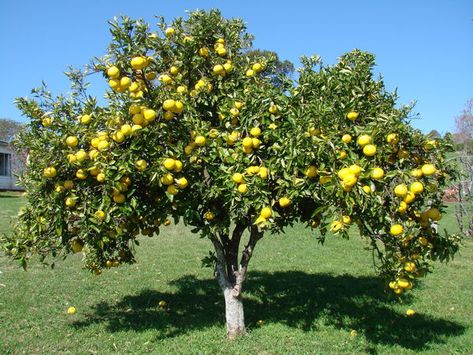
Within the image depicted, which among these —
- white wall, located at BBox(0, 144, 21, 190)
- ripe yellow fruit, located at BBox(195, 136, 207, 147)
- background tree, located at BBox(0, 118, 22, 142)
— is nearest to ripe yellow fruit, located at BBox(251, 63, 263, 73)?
ripe yellow fruit, located at BBox(195, 136, 207, 147)

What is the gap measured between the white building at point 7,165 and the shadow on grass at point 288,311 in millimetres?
21793

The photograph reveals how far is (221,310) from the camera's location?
5918 mm

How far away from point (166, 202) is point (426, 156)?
2.18m

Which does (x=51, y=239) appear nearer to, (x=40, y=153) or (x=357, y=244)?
(x=40, y=153)

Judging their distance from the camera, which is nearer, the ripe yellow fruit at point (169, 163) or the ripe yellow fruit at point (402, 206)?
the ripe yellow fruit at point (402, 206)

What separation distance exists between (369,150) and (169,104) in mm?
1561

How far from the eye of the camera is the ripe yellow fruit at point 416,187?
320 cm

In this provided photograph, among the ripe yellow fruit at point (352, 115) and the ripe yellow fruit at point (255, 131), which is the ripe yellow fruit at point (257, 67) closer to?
the ripe yellow fruit at point (255, 131)

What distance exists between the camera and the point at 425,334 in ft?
16.8

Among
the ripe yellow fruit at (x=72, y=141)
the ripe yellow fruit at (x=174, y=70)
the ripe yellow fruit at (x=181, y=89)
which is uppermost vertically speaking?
the ripe yellow fruit at (x=174, y=70)

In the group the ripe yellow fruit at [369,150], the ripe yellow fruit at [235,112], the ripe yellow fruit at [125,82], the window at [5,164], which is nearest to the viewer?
the ripe yellow fruit at [369,150]

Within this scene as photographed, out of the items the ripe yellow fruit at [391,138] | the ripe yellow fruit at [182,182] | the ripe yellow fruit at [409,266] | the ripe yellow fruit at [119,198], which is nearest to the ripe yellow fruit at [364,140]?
the ripe yellow fruit at [391,138]

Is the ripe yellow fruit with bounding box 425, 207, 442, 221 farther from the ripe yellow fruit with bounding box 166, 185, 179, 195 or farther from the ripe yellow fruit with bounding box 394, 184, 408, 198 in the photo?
the ripe yellow fruit with bounding box 166, 185, 179, 195

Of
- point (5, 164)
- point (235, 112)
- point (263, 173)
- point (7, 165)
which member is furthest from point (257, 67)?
point (5, 164)
